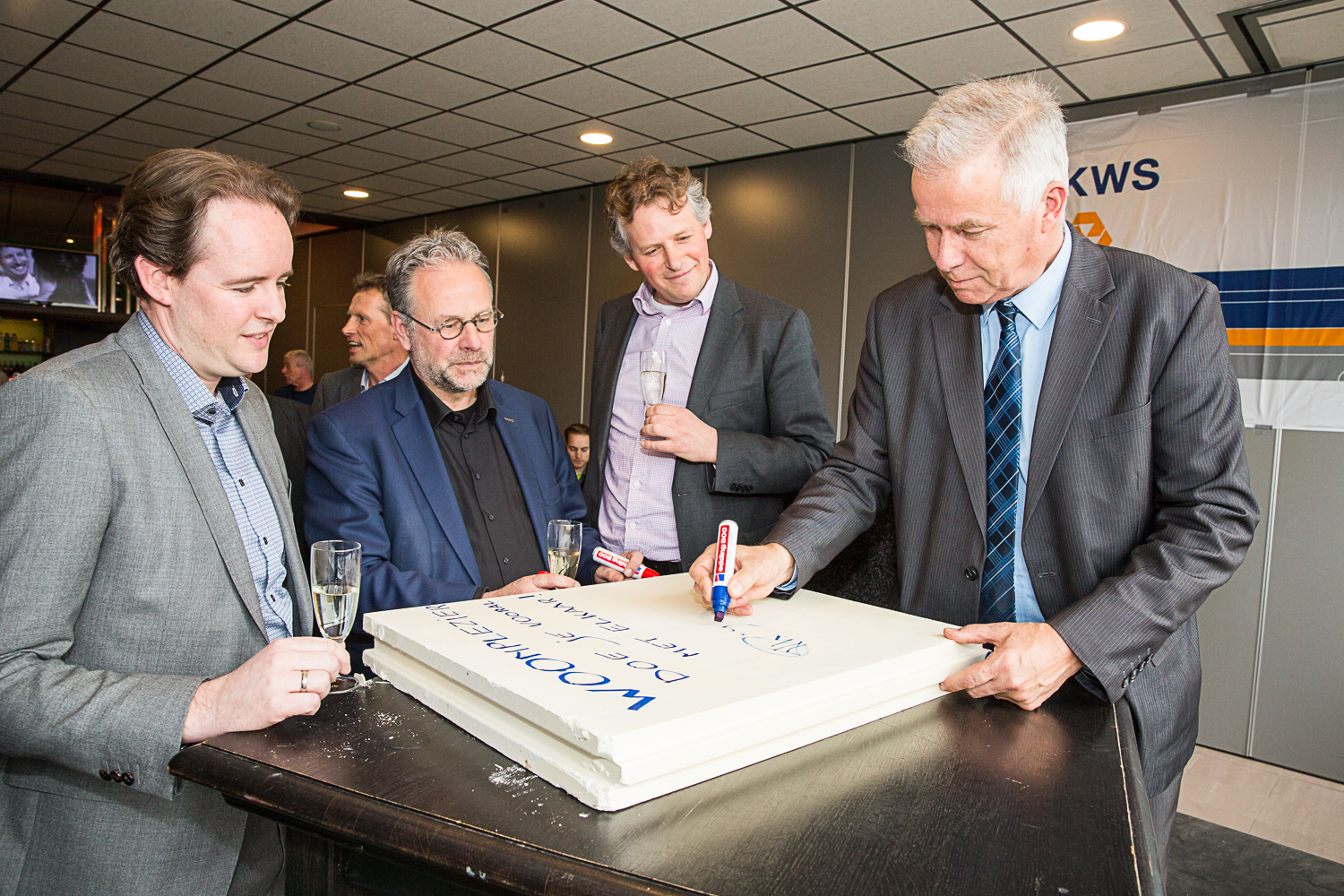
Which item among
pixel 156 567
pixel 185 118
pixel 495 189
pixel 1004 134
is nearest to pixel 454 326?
pixel 156 567

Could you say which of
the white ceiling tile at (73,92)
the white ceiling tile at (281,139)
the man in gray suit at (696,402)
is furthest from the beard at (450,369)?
the white ceiling tile at (281,139)

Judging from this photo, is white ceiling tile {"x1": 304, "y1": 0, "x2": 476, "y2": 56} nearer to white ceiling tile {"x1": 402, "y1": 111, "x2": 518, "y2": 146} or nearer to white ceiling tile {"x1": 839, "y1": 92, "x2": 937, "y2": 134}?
white ceiling tile {"x1": 402, "y1": 111, "x2": 518, "y2": 146}

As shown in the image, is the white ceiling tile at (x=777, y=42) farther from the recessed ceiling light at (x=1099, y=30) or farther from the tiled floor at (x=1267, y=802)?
the tiled floor at (x=1267, y=802)

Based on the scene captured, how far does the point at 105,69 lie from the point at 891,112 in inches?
178

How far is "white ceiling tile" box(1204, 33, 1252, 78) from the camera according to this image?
3789 millimetres

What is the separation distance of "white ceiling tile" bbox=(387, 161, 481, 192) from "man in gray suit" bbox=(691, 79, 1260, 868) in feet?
20.2

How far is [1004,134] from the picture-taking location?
1.24 m

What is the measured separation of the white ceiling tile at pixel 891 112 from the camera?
4.77m

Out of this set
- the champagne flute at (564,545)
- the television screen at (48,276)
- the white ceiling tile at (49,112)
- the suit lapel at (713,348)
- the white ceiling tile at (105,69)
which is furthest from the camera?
the television screen at (48,276)

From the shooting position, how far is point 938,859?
0.64 m

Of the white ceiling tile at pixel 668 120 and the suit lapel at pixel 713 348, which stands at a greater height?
the white ceiling tile at pixel 668 120

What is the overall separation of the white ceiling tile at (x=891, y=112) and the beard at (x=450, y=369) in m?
3.69

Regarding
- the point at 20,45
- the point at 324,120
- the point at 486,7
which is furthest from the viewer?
the point at 324,120

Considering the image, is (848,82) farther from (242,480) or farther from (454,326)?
(242,480)
